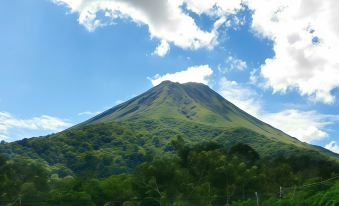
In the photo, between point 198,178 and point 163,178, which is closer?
point 163,178

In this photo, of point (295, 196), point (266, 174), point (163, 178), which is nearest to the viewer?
point (295, 196)

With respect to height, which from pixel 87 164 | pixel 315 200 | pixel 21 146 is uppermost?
pixel 21 146

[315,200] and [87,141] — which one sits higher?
[87,141]

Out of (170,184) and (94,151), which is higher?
(94,151)

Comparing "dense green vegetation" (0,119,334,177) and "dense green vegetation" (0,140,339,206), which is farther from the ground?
"dense green vegetation" (0,119,334,177)

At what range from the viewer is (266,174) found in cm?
6588

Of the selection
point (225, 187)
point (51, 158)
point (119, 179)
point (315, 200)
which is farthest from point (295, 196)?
point (51, 158)

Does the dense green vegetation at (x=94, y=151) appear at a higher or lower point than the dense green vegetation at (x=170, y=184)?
higher

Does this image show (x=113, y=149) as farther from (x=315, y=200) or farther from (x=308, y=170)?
(x=315, y=200)

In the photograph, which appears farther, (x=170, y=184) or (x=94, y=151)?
(x=94, y=151)

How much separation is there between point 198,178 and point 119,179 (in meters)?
12.9

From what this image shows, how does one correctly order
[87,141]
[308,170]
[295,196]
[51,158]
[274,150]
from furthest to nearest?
[87,141]
[274,150]
[51,158]
[308,170]
[295,196]

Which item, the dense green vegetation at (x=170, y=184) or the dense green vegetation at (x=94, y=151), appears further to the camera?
the dense green vegetation at (x=94, y=151)

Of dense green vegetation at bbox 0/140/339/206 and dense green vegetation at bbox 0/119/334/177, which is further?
dense green vegetation at bbox 0/119/334/177
